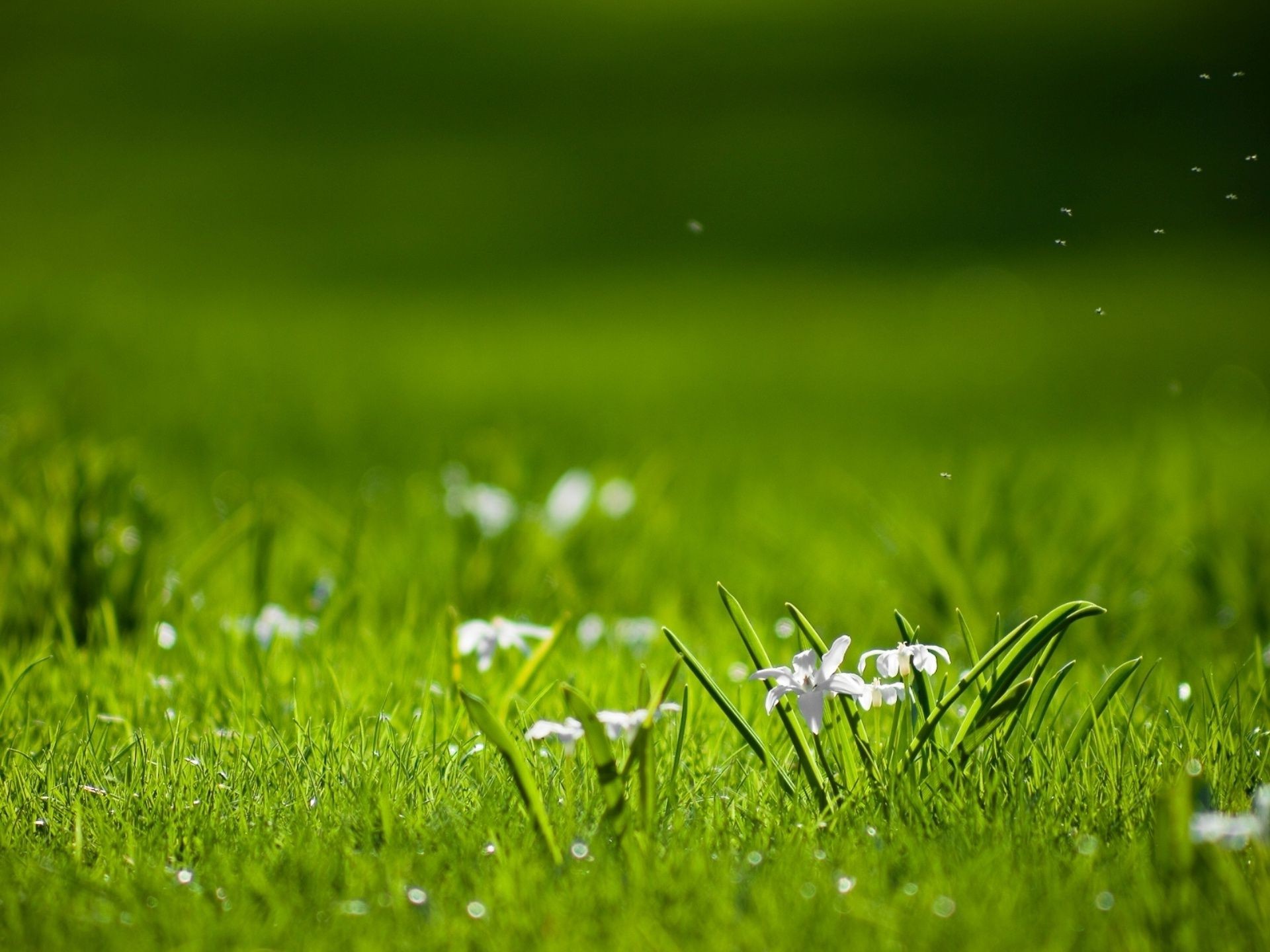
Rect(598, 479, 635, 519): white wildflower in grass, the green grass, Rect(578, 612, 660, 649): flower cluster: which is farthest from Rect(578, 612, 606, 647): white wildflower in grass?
Rect(598, 479, 635, 519): white wildflower in grass

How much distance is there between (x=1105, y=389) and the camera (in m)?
7.57

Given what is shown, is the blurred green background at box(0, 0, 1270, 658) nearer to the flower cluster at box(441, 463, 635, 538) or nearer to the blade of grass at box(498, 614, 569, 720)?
the flower cluster at box(441, 463, 635, 538)

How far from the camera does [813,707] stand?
5.27ft

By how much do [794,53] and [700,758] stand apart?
17.6 m

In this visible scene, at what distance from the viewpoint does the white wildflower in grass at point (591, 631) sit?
2.87 m

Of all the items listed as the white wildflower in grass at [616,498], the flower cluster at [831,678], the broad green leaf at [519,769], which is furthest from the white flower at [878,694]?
the white wildflower in grass at [616,498]

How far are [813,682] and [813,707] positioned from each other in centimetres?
5

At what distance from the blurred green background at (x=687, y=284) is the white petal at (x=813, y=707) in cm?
126

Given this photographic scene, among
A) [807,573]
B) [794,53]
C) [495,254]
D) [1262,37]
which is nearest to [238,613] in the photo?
[807,573]

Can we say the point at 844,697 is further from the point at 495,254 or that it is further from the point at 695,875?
the point at 495,254

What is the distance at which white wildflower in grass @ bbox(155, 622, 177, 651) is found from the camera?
98.1 inches

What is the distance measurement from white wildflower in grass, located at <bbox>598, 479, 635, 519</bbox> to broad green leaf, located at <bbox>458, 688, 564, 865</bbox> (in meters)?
1.95

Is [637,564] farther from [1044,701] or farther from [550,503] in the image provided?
[1044,701]

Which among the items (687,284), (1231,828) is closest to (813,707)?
(1231,828)
